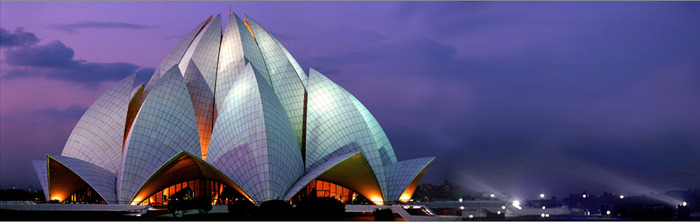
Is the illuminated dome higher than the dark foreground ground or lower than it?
higher

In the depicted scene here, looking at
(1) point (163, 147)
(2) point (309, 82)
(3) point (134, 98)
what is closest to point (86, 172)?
(1) point (163, 147)

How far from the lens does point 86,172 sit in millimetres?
42281

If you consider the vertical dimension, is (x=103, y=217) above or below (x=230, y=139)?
below

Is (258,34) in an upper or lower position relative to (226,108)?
upper

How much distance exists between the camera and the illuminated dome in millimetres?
41781

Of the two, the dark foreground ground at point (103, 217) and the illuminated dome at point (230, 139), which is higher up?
the illuminated dome at point (230, 139)

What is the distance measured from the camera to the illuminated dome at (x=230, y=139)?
41781 millimetres

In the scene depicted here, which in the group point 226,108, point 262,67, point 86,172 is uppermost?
point 262,67

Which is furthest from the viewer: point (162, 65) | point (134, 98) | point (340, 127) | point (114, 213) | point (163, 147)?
point (162, 65)

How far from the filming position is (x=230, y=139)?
1695 inches

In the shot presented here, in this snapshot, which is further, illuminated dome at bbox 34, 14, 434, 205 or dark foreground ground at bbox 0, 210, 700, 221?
illuminated dome at bbox 34, 14, 434, 205

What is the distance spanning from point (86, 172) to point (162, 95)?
7379 millimetres

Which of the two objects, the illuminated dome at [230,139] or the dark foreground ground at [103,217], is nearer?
the dark foreground ground at [103,217]

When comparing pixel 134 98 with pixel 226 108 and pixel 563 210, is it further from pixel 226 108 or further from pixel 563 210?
pixel 563 210
